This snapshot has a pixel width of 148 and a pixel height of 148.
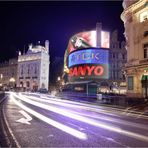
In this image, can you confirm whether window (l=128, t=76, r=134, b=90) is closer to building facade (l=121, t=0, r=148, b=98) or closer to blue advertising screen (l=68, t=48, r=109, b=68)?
building facade (l=121, t=0, r=148, b=98)

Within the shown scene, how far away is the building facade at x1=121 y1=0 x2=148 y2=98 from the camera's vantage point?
89.2 ft

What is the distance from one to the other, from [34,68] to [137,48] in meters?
84.2

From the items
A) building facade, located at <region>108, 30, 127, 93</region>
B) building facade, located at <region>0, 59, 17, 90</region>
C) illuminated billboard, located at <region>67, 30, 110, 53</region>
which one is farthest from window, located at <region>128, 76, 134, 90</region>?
building facade, located at <region>0, 59, 17, 90</region>

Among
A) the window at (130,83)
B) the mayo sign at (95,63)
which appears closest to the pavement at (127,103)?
the window at (130,83)

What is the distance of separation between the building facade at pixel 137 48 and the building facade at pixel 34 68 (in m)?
75.3

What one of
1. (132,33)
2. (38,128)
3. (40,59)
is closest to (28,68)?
(40,59)

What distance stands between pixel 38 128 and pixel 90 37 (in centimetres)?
5390

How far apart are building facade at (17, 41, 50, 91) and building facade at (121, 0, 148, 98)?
2965 inches

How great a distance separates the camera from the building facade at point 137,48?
2719cm

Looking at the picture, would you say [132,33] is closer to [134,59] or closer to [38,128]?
[134,59]

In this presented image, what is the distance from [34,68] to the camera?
108 metres

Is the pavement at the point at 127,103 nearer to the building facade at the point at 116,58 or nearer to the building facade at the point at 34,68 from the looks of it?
the building facade at the point at 116,58

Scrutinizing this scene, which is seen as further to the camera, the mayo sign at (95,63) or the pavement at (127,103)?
the mayo sign at (95,63)

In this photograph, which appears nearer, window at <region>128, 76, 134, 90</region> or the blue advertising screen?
window at <region>128, 76, 134, 90</region>
